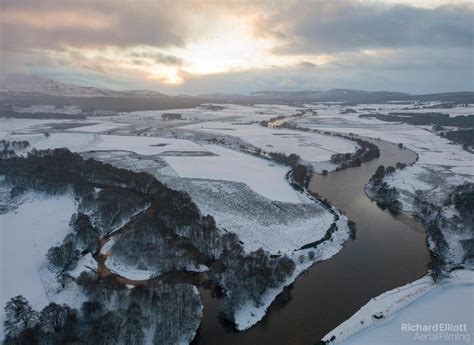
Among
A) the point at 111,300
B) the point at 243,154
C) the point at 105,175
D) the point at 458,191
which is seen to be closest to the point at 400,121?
the point at 243,154

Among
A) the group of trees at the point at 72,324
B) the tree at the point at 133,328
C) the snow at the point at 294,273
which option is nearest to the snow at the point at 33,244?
the group of trees at the point at 72,324

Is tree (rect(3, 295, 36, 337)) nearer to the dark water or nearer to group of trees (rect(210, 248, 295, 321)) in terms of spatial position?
the dark water

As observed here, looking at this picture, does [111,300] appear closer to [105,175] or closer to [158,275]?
[158,275]

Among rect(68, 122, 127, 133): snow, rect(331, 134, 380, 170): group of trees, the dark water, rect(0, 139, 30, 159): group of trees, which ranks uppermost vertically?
rect(68, 122, 127, 133): snow

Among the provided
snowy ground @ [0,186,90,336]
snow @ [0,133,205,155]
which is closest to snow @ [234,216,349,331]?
snowy ground @ [0,186,90,336]

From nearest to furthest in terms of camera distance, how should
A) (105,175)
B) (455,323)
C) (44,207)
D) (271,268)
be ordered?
(455,323) < (271,268) < (44,207) < (105,175)

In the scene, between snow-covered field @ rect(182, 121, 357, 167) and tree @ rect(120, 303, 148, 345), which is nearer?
tree @ rect(120, 303, 148, 345)

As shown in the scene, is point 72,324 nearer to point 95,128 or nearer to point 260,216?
point 260,216

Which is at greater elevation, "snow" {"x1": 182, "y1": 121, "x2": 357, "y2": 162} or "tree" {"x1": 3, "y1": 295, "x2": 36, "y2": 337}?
"snow" {"x1": 182, "y1": 121, "x2": 357, "y2": 162}
